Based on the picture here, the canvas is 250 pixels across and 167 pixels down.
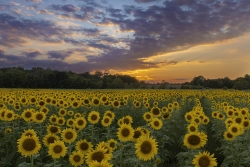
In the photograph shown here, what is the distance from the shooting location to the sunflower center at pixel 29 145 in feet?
19.5

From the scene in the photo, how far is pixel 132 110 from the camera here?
14.9m

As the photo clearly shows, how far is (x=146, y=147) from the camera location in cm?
514

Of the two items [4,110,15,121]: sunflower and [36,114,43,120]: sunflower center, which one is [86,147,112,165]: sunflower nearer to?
[36,114,43,120]: sunflower center

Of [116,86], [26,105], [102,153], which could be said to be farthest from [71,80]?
[102,153]

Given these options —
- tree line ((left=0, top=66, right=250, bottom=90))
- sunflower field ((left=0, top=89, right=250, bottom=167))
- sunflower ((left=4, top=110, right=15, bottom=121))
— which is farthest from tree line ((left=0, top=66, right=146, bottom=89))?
sunflower ((left=4, top=110, right=15, bottom=121))

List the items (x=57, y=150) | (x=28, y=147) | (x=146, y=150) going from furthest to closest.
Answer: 1. (x=57, y=150)
2. (x=28, y=147)
3. (x=146, y=150)

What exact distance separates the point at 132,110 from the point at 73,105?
2.96m

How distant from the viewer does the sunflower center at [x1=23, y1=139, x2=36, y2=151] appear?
233 inches

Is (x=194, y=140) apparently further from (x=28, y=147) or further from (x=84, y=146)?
(x=28, y=147)

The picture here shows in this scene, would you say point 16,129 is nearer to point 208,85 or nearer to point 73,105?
point 73,105

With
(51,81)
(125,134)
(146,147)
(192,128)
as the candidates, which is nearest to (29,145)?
(125,134)

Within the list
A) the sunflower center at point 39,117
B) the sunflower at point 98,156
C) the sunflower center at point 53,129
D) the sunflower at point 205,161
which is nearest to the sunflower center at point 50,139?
the sunflower center at point 53,129

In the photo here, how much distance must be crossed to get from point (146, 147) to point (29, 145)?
241cm

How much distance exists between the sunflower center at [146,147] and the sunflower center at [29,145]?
2.28 meters
